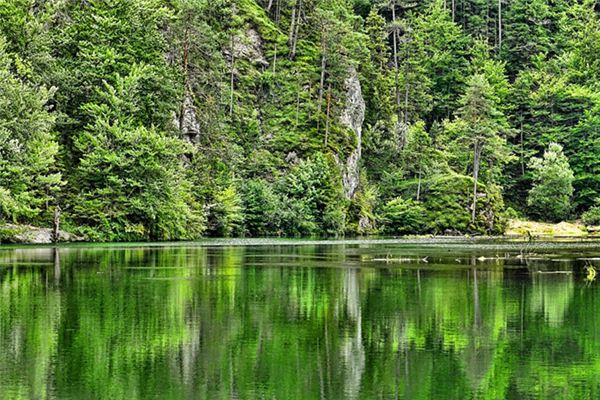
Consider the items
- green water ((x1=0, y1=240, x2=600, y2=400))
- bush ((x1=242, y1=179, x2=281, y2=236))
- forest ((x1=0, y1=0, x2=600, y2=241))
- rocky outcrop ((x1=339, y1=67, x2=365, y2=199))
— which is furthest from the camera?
rocky outcrop ((x1=339, y1=67, x2=365, y2=199))

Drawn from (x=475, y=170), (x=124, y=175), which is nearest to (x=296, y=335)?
(x=124, y=175)

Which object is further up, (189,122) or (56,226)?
(189,122)

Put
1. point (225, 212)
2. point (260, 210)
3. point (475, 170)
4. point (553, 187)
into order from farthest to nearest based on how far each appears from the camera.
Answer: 1. point (553, 187)
2. point (475, 170)
3. point (260, 210)
4. point (225, 212)

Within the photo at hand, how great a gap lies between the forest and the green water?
2807 centimetres

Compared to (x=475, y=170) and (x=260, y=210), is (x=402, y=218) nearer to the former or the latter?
(x=475, y=170)

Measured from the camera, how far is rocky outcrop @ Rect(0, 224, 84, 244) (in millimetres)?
48312

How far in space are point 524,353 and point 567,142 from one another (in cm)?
9654

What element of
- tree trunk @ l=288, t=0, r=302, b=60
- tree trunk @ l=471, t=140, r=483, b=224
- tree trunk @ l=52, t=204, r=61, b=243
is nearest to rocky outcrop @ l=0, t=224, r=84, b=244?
tree trunk @ l=52, t=204, r=61, b=243

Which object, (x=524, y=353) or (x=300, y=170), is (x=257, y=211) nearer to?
(x=300, y=170)

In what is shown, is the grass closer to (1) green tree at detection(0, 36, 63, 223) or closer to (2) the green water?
(1) green tree at detection(0, 36, 63, 223)

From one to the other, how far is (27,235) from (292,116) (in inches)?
1580

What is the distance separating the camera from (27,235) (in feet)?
164

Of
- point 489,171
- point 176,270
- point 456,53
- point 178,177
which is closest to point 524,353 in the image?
point 176,270

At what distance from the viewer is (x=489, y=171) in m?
93.2
